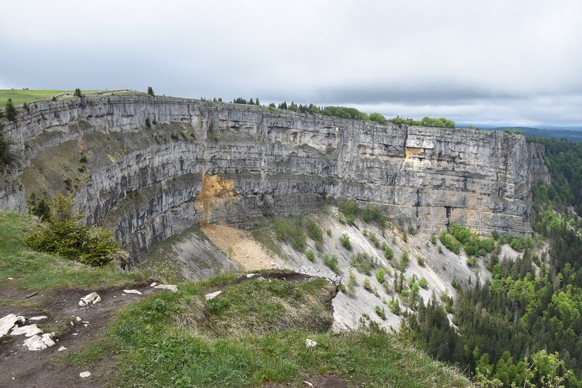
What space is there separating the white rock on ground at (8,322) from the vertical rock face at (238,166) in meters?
18.9

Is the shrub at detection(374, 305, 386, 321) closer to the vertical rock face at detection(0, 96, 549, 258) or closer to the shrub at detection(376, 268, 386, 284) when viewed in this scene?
the shrub at detection(376, 268, 386, 284)

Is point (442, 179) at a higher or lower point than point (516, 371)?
higher

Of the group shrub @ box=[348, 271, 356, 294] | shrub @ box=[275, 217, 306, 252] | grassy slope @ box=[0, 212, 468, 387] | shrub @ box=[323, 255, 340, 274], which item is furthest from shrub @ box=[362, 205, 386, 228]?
grassy slope @ box=[0, 212, 468, 387]

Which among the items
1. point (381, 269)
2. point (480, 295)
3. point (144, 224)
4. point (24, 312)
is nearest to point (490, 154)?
point (480, 295)

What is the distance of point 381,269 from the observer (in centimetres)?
8762

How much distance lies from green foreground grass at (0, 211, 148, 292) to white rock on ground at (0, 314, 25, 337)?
320 centimetres

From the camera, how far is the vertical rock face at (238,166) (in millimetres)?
46812

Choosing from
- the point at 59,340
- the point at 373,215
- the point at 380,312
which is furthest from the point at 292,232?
the point at 59,340

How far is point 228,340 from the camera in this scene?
15469 millimetres

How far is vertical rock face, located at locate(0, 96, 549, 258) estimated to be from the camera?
46.8 metres

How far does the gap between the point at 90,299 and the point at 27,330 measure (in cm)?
306

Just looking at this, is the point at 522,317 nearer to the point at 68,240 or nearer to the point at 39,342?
the point at 68,240

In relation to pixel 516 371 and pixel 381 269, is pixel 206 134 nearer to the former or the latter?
pixel 381 269

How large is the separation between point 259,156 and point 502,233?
217 feet
